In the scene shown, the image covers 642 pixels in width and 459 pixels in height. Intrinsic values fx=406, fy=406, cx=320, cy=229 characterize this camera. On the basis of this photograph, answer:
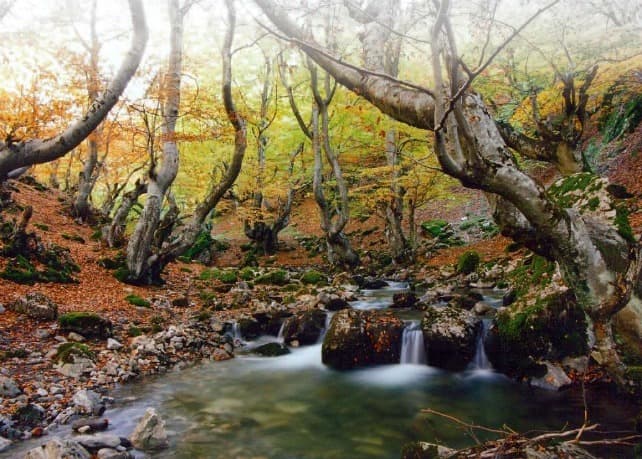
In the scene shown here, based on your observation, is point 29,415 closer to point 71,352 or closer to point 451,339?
point 71,352

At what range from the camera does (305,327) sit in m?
8.88

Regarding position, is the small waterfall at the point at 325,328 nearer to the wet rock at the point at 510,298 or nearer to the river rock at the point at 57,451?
the wet rock at the point at 510,298

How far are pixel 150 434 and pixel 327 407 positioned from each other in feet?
8.18

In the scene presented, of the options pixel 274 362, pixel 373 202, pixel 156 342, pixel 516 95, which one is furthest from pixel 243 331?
pixel 516 95

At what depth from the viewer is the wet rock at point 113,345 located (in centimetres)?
689

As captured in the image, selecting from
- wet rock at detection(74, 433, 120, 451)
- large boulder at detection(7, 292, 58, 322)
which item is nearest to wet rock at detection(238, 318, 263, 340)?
large boulder at detection(7, 292, 58, 322)

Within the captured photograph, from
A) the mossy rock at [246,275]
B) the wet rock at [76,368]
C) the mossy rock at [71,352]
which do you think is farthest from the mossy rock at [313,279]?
the wet rock at [76,368]

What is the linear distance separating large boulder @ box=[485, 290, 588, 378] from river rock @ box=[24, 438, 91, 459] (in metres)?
5.98

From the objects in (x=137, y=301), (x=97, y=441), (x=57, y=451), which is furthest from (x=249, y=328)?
(x=57, y=451)

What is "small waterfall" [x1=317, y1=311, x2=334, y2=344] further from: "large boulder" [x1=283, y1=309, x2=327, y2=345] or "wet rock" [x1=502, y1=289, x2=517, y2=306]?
"wet rock" [x1=502, y1=289, x2=517, y2=306]

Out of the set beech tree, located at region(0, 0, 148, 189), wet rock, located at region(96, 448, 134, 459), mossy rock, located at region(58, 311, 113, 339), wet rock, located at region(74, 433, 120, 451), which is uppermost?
beech tree, located at region(0, 0, 148, 189)

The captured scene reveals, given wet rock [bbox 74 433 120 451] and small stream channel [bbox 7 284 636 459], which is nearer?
wet rock [bbox 74 433 120 451]

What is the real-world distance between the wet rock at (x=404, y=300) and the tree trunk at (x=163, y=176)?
689 cm

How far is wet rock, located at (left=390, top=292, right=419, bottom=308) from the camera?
35.7ft
